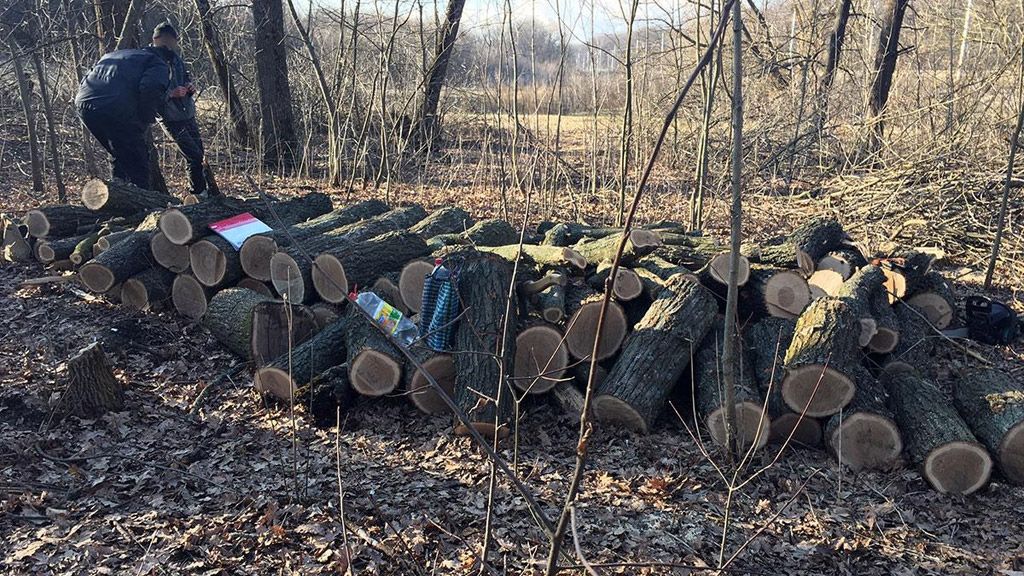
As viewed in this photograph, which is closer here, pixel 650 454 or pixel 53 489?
pixel 53 489

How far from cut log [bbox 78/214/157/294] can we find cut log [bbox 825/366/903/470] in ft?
16.7

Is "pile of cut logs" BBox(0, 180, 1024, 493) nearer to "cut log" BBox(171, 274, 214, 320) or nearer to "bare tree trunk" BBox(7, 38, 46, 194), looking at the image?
"cut log" BBox(171, 274, 214, 320)

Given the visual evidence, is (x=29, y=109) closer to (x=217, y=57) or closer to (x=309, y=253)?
(x=217, y=57)

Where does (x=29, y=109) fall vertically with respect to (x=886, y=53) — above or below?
below

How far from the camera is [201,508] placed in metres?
3.22

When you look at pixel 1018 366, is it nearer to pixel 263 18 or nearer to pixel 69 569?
pixel 69 569

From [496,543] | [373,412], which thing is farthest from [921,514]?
[373,412]

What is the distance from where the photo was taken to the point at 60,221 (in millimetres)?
6273

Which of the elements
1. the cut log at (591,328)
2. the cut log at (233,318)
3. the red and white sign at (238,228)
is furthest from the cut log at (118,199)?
the cut log at (591,328)

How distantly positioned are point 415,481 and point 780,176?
876 centimetres

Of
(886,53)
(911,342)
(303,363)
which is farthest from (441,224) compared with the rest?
(886,53)

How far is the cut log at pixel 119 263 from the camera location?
5324 millimetres

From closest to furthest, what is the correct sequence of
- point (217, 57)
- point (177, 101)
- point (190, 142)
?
point (177, 101), point (190, 142), point (217, 57)

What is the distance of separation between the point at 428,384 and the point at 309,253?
167 centimetres
